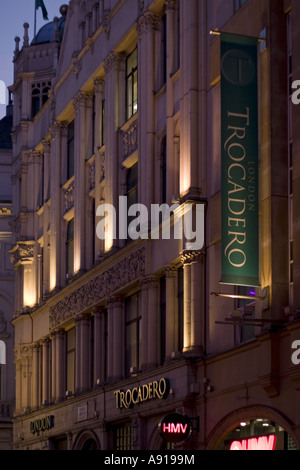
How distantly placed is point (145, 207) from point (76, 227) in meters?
9.41

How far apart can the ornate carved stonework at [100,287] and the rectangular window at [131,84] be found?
5795 millimetres

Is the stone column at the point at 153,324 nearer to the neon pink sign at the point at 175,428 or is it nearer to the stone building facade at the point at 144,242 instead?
the stone building facade at the point at 144,242

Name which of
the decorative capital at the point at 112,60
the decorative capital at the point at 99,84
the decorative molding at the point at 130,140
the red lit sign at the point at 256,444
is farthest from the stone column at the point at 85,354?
the red lit sign at the point at 256,444

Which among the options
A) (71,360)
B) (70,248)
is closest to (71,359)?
(71,360)

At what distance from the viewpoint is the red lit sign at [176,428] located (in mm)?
34594

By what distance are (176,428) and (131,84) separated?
50.3 ft

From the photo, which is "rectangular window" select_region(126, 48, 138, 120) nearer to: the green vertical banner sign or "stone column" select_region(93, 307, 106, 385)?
"stone column" select_region(93, 307, 106, 385)

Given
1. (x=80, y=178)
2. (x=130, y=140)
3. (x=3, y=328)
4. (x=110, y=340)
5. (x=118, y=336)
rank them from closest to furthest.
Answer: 1. (x=118, y=336)
2. (x=130, y=140)
3. (x=110, y=340)
4. (x=80, y=178)
5. (x=3, y=328)

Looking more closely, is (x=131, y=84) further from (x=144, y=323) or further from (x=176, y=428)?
(x=176, y=428)

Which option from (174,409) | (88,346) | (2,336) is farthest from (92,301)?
(2,336)

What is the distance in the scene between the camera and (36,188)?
58.6 metres

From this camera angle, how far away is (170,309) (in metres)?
38.3

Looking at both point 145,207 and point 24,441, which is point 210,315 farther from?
point 24,441

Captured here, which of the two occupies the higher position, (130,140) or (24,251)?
(130,140)
